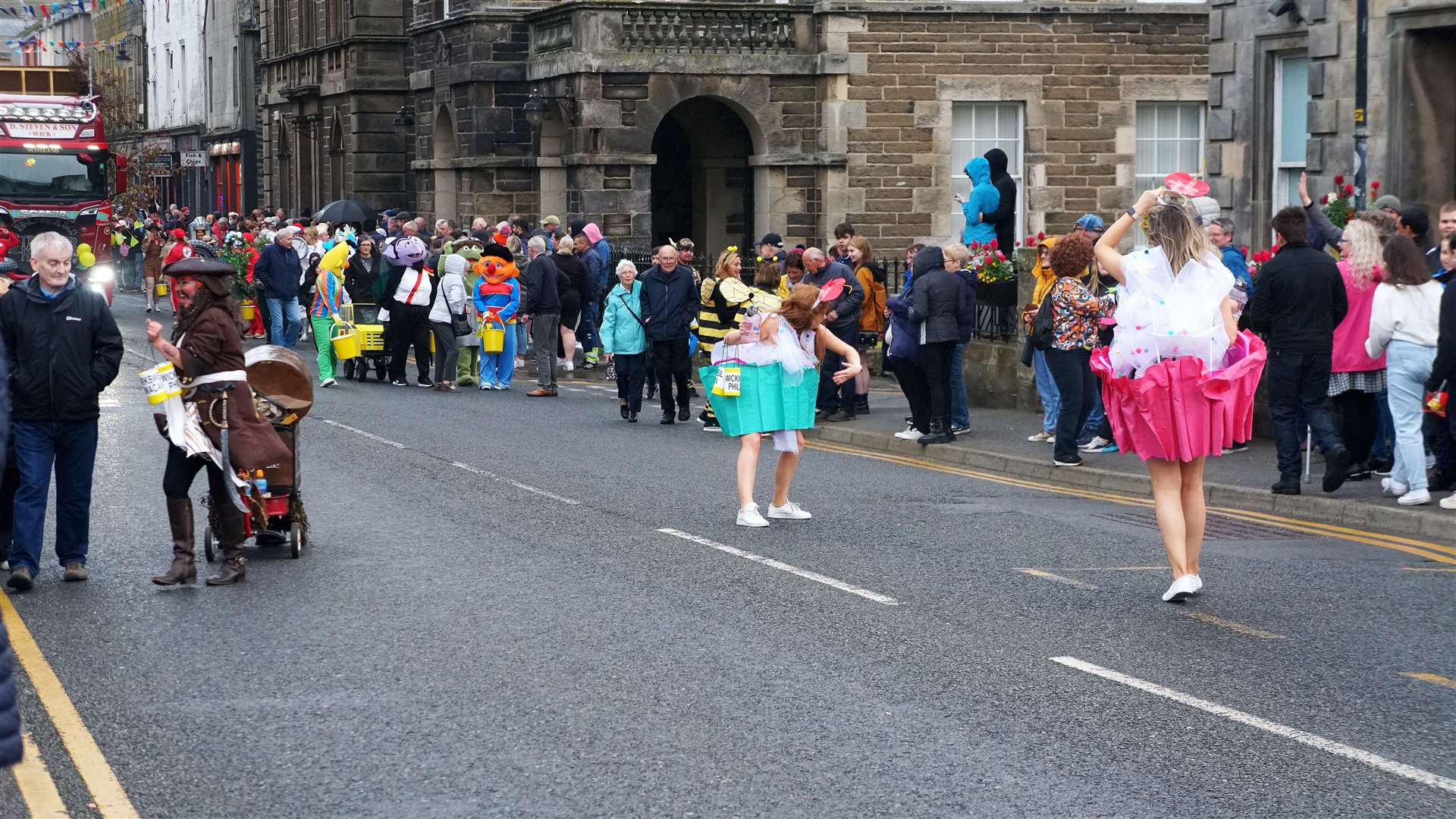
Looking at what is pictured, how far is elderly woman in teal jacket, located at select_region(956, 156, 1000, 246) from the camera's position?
21.9m

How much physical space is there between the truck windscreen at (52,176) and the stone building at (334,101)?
612 centimetres

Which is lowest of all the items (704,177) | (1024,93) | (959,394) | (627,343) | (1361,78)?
(959,394)

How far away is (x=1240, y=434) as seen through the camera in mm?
9773

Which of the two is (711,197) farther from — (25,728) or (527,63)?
(25,728)

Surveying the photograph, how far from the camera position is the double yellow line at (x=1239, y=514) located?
11570 mm

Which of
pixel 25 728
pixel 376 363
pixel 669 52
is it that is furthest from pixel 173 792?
pixel 669 52

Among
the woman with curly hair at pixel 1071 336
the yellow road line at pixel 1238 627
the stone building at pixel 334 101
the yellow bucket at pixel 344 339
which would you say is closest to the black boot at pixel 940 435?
the woman with curly hair at pixel 1071 336

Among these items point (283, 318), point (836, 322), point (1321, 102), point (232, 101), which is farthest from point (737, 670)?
point (232, 101)

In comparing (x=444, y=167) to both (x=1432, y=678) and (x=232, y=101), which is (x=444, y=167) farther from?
(x=1432, y=678)

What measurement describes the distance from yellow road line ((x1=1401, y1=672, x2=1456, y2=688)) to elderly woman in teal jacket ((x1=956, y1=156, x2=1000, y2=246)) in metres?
13.7

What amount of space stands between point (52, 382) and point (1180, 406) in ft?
18.4

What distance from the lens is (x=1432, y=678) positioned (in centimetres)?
804

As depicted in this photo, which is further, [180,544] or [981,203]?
[981,203]

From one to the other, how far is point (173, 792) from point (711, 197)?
30.1 metres
